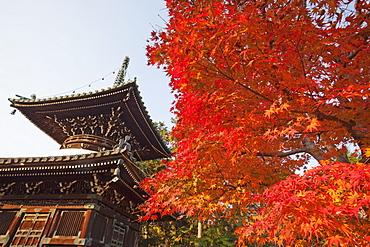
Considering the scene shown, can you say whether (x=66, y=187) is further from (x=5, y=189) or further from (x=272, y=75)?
(x=272, y=75)

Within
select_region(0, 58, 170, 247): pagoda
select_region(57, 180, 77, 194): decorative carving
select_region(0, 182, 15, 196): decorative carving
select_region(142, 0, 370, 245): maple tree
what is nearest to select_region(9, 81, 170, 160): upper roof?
select_region(0, 58, 170, 247): pagoda

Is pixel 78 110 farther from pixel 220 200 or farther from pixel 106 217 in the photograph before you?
pixel 220 200

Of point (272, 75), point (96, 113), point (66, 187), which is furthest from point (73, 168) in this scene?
point (272, 75)

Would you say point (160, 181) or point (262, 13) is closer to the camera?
point (262, 13)

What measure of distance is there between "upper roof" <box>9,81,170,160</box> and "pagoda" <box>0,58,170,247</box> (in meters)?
0.04

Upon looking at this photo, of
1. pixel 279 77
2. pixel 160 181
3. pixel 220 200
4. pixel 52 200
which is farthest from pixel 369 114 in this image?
pixel 52 200

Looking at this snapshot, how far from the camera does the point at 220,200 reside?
5.92 meters

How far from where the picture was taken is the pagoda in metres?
6.57

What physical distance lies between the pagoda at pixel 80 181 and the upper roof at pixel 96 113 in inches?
1.5

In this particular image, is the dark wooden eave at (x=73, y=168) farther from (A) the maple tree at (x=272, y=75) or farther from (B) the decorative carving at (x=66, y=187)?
(A) the maple tree at (x=272, y=75)

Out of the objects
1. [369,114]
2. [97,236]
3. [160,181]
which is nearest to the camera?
[369,114]

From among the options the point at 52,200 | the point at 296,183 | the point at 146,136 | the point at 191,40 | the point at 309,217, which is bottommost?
the point at 309,217

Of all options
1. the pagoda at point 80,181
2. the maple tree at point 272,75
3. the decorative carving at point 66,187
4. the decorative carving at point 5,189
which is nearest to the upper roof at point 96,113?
the pagoda at point 80,181

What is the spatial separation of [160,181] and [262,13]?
4978mm
